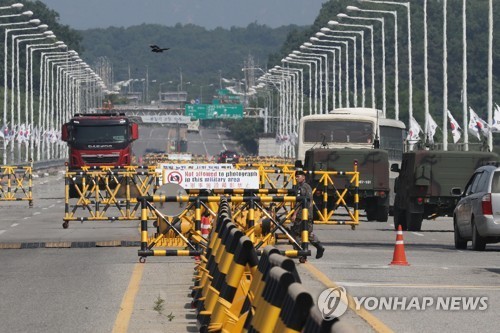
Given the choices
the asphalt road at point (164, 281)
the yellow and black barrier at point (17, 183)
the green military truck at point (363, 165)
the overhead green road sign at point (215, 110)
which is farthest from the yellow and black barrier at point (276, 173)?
the overhead green road sign at point (215, 110)

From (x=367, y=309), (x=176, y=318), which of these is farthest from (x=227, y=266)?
(x=367, y=309)

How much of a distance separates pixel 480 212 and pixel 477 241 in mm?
718

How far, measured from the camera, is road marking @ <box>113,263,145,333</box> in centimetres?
1585

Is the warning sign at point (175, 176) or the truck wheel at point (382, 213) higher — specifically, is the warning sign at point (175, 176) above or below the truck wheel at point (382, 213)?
above

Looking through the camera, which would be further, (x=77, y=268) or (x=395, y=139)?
(x=395, y=139)

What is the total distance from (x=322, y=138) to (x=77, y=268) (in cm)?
2665

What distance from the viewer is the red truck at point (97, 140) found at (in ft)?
208

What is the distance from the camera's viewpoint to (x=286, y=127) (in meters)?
162

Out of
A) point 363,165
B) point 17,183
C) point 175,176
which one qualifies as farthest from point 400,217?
point 17,183

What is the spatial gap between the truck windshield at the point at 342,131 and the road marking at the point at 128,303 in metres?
26.6

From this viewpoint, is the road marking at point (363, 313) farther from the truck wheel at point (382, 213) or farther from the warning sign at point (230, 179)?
the truck wheel at point (382, 213)

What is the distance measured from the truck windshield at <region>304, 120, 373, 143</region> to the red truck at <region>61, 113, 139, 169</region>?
49.6ft

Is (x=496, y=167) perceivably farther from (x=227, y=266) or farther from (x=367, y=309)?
(x=227, y=266)

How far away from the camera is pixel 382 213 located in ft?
141
